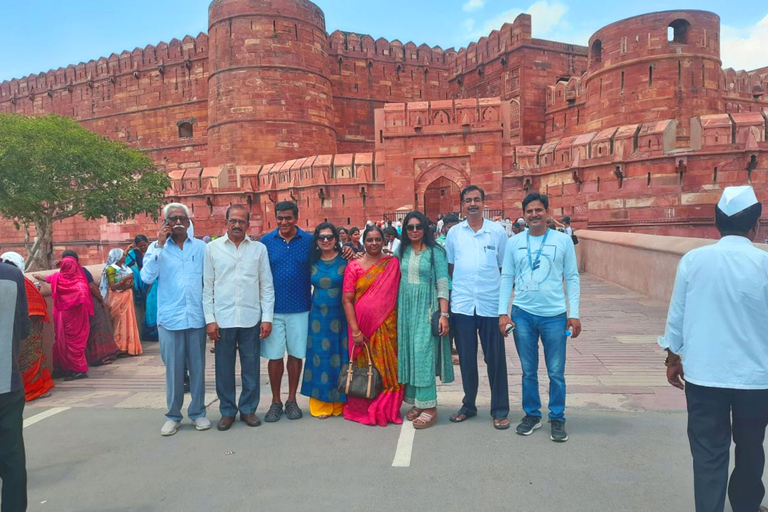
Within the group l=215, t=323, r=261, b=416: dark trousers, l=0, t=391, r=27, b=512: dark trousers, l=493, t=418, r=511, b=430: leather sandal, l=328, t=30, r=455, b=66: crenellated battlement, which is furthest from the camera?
l=328, t=30, r=455, b=66: crenellated battlement

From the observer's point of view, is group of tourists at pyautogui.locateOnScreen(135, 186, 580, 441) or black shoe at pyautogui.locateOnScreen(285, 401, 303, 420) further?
black shoe at pyautogui.locateOnScreen(285, 401, 303, 420)

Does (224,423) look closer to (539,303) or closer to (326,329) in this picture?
(326,329)

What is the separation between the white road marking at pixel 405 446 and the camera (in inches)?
109

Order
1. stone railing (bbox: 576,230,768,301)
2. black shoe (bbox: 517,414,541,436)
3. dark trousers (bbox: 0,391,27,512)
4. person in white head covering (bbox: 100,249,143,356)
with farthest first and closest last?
stone railing (bbox: 576,230,768,301) → person in white head covering (bbox: 100,249,143,356) → black shoe (bbox: 517,414,541,436) → dark trousers (bbox: 0,391,27,512)

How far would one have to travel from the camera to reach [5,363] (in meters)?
2.13

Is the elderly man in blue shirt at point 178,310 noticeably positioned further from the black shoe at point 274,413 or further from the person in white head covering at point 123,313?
the person in white head covering at point 123,313

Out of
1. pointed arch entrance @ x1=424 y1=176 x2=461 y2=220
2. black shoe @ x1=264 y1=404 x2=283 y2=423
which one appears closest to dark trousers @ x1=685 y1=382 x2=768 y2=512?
black shoe @ x1=264 y1=404 x2=283 y2=423

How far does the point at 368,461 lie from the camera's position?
2811mm

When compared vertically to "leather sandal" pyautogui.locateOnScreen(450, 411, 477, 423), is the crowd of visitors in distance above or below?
above

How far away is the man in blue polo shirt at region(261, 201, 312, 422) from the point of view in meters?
3.54

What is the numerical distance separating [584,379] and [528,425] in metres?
1.40

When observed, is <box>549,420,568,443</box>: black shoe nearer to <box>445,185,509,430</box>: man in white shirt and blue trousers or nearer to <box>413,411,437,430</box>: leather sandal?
<box>445,185,509,430</box>: man in white shirt and blue trousers

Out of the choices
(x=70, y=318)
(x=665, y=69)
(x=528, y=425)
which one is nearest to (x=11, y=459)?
(x=528, y=425)

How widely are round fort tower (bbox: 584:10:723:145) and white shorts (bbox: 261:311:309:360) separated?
60.0ft
